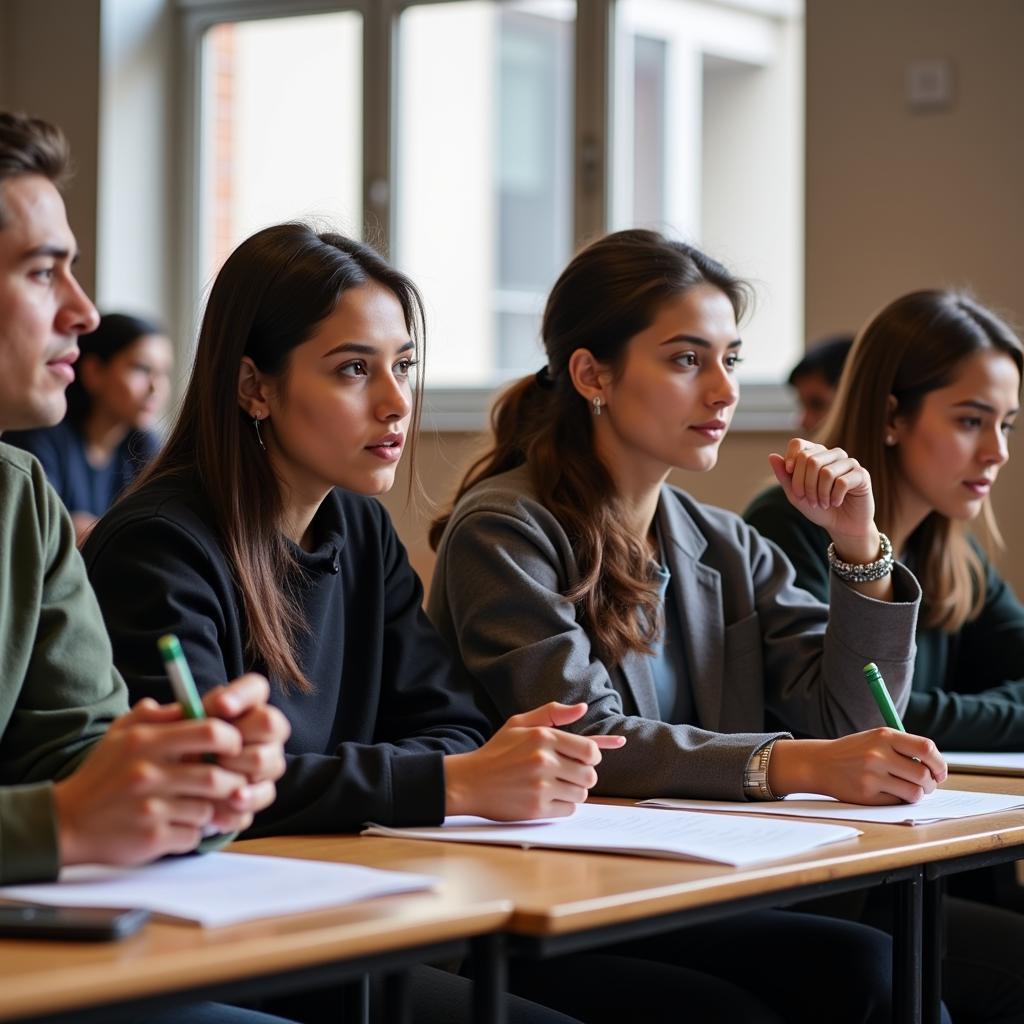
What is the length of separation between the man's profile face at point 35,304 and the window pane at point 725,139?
339cm

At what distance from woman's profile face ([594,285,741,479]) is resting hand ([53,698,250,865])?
1124mm

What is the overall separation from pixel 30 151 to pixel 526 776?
2.33 ft

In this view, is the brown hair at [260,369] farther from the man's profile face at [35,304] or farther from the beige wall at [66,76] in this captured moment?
the beige wall at [66,76]

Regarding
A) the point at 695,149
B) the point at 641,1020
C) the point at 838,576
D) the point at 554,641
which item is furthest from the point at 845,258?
the point at 641,1020

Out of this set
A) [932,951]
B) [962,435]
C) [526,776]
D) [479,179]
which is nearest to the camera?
[526,776]

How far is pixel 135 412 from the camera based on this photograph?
185 inches

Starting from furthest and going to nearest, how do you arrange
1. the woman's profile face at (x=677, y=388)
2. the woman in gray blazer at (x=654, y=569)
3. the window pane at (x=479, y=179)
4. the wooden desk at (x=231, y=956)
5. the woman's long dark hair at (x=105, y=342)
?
the window pane at (x=479, y=179), the woman's long dark hair at (x=105, y=342), the woman's profile face at (x=677, y=388), the woman in gray blazer at (x=654, y=569), the wooden desk at (x=231, y=956)

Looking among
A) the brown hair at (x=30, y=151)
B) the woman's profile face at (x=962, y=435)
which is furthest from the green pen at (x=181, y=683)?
the woman's profile face at (x=962, y=435)

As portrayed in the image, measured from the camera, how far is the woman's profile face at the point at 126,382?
470cm

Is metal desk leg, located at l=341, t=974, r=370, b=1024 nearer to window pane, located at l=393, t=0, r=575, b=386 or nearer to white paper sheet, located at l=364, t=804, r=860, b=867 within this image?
white paper sheet, located at l=364, t=804, r=860, b=867

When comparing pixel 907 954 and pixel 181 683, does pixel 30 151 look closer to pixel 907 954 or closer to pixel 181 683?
pixel 181 683

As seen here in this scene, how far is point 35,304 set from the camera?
4.60 ft

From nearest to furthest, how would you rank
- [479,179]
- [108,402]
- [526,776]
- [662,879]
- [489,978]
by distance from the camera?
[489,978] < [662,879] < [526,776] < [108,402] < [479,179]

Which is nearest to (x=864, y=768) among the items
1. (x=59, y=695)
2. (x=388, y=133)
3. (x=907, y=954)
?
Result: (x=907, y=954)
